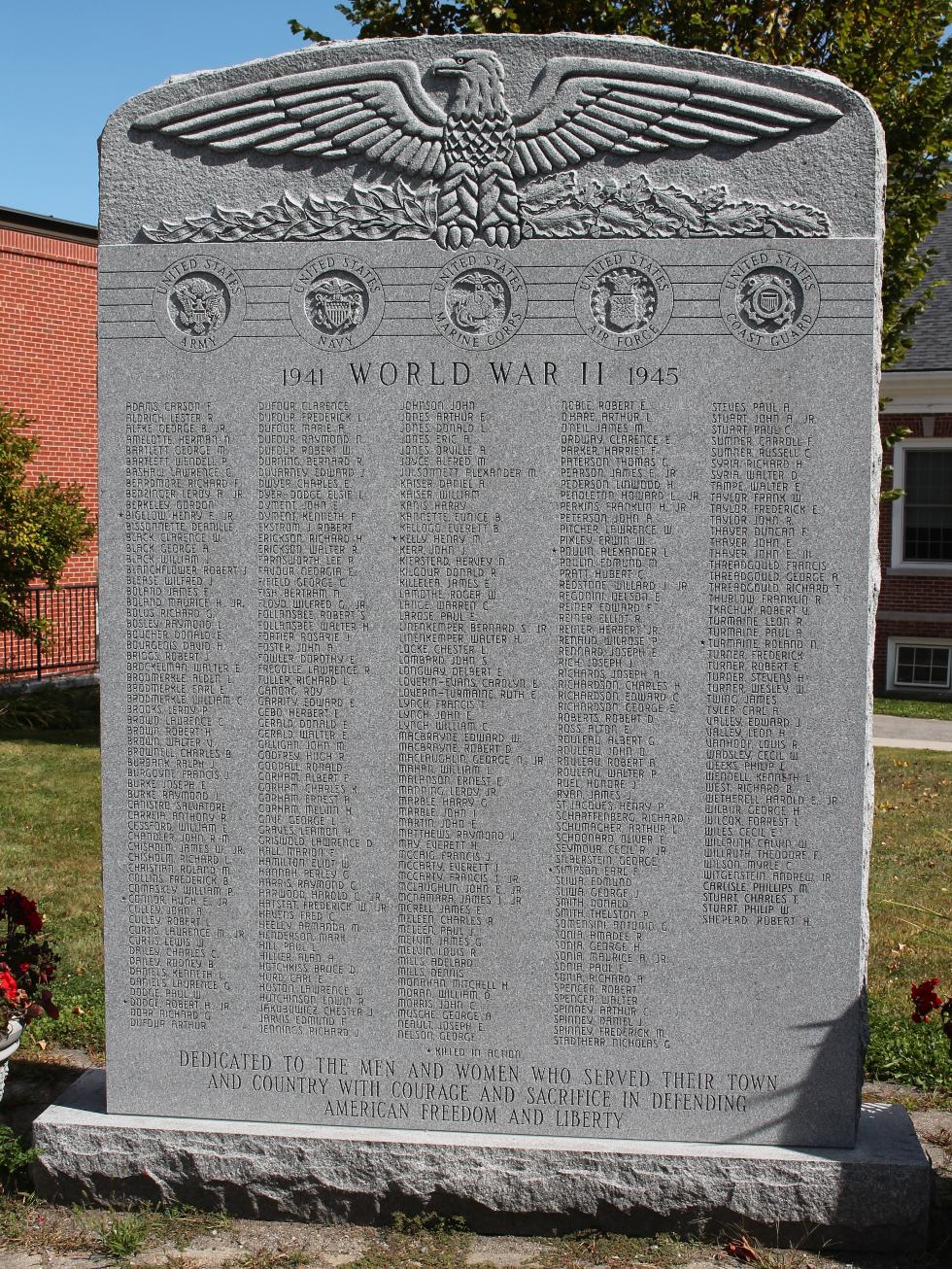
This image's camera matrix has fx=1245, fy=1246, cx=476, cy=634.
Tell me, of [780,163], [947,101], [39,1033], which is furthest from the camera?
[947,101]

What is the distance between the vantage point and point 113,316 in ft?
15.2

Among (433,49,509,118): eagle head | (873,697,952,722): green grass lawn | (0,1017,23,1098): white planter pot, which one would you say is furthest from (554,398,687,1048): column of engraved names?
(873,697,952,722): green grass lawn

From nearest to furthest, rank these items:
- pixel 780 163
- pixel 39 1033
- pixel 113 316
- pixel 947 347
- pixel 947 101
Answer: pixel 780 163 → pixel 113 316 → pixel 39 1033 → pixel 947 101 → pixel 947 347

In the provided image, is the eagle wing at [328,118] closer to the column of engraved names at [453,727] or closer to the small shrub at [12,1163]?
the column of engraved names at [453,727]

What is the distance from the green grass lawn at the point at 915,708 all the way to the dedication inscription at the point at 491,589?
13.8 m

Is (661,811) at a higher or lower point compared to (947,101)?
lower

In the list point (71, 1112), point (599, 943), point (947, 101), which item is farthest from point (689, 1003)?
point (947, 101)

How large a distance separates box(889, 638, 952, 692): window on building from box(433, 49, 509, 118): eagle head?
1741 centimetres

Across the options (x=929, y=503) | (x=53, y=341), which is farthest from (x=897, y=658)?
(x=53, y=341)

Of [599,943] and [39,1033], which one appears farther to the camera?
[39,1033]

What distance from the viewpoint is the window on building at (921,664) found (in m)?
20.3

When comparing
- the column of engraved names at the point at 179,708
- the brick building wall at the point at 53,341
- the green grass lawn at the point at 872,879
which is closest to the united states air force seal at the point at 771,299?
the column of engraved names at the point at 179,708

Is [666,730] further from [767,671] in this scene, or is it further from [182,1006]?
[182,1006]

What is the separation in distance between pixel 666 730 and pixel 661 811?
11.4 inches
